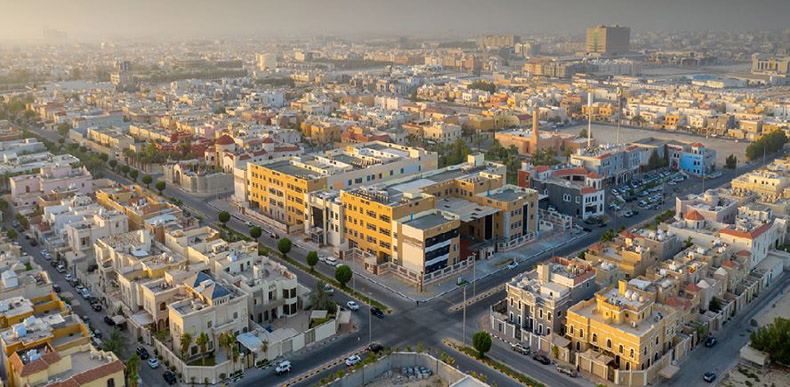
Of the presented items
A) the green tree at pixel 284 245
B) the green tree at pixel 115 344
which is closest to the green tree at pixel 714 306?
the green tree at pixel 284 245

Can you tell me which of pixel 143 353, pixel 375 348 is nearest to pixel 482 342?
pixel 375 348

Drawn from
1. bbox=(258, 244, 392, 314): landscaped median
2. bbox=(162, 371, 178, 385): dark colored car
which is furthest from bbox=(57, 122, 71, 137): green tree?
bbox=(162, 371, 178, 385): dark colored car

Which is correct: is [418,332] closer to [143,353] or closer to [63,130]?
[143,353]

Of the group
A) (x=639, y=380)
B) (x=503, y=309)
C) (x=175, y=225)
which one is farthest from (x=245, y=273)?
(x=639, y=380)

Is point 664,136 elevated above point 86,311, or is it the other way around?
point 664,136

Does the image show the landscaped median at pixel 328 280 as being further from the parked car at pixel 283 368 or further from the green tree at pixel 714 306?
the green tree at pixel 714 306

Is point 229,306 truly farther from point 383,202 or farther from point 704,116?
point 704,116
